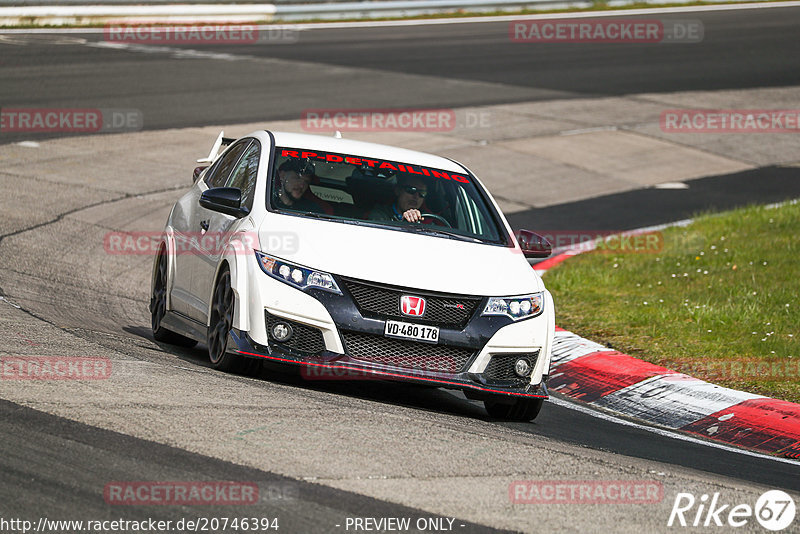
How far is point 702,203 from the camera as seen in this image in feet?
57.3

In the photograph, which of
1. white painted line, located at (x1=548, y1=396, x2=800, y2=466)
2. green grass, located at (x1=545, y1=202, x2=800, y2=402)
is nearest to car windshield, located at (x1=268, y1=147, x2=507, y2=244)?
white painted line, located at (x1=548, y1=396, x2=800, y2=466)

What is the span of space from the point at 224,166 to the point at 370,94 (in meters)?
14.1

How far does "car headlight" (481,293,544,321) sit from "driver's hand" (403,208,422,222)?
1.03 m

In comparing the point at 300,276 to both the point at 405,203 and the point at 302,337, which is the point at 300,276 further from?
the point at 405,203

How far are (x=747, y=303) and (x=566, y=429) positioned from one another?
12.9 ft

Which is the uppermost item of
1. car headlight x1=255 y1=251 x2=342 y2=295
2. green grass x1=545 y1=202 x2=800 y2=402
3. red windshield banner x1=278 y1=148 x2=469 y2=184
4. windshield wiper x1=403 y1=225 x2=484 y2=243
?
red windshield banner x1=278 y1=148 x2=469 y2=184

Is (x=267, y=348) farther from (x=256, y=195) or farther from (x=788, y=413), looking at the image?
(x=788, y=413)

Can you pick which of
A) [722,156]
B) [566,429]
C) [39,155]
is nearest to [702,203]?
[722,156]

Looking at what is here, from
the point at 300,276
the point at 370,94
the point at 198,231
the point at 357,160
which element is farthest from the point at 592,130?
the point at 300,276

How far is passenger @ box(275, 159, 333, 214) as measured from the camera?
8188 mm

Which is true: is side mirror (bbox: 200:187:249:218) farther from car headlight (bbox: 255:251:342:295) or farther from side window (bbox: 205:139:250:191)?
side window (bbox: 205:139:250:191)

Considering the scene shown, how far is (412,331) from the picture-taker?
24.0ft

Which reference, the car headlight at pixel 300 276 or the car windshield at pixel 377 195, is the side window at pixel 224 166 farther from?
the car headlight at pixel 300 276

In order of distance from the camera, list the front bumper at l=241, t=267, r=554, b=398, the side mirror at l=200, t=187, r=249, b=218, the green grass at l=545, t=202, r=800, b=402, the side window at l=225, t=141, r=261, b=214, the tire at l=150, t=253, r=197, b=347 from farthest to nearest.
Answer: the green grass at l=545, t=202, r=800, b=402 → the tire at l=150, t=253, r=197, b=347 → the side window at l=225, t=141, r=261, b=214 → the side mirror at l=200, t=187, r=249, b=218 → the front bumper at l=241, t=267, r=554, b=398
